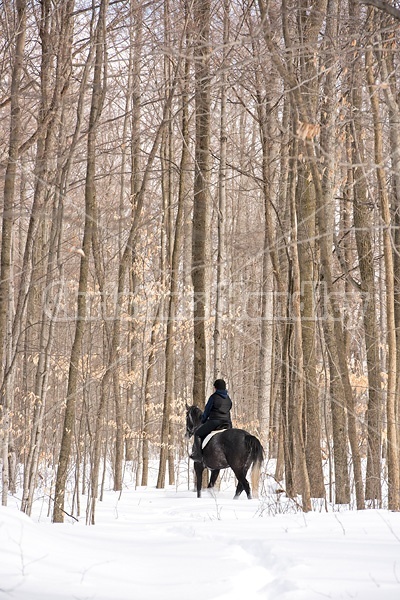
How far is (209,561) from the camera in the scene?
4.74 metres

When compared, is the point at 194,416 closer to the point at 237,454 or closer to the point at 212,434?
the point at 212,434

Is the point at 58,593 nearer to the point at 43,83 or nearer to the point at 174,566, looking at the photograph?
the point at 174,566

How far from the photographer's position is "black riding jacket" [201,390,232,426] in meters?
11.4

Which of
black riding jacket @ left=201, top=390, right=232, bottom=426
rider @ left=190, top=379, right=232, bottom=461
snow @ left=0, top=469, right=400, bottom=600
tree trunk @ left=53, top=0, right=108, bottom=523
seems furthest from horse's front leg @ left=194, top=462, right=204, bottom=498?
snow @ left=0, top=469, right=400, bottom=600

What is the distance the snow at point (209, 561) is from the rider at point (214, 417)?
4.70m

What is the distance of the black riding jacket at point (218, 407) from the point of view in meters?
11.4

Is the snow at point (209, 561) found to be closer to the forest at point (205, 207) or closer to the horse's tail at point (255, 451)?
the forest at point (205, 207)

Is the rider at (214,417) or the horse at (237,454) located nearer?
the horse at (237,454)

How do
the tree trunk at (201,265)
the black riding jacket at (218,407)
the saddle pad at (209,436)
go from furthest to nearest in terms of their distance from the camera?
1. the tree trunk at (201,265)
2. the saddle pad at (209,436)
3. the black riding jacket at (218,407)

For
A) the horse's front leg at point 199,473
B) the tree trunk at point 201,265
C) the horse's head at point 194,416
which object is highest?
the tree trunk at point 201,265

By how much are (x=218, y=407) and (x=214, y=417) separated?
23 centimetres

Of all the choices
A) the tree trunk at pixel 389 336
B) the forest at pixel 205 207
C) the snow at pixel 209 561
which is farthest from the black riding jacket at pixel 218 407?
the snow at pixel 209 561

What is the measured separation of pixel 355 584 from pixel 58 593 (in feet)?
5.30

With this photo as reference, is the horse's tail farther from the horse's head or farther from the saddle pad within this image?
the horse's head
